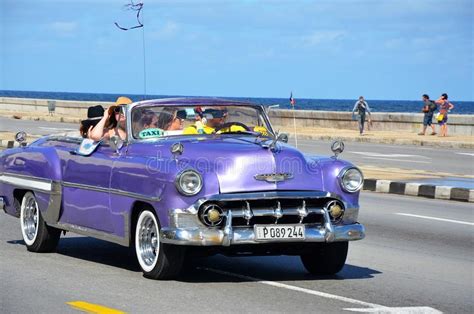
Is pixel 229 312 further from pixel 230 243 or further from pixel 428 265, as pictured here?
pixel 428 265

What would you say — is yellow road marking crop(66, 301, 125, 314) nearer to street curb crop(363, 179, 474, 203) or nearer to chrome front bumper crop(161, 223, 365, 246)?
chrome front bumper crop(161, 223, 365, 246)

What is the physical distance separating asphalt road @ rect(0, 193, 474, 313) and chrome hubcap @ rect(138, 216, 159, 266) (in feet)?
0.74

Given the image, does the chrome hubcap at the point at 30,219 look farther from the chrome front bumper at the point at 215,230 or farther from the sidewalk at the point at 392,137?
the sidewalk at the point at 392,137

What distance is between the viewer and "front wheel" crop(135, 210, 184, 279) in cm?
935

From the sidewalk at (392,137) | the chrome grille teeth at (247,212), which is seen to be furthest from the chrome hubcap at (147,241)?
the sidewalk at (392,137)

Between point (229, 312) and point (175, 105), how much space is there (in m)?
3.27

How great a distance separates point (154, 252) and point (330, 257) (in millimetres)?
1520

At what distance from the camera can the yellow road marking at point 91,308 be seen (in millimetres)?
8039

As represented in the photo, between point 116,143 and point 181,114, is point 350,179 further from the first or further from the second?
point 116,143

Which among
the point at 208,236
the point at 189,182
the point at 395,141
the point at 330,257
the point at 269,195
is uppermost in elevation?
the point at 189,182

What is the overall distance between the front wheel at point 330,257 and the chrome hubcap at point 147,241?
137 cm

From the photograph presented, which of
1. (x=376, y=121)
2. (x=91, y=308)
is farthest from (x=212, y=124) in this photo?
(x=376, y=121)

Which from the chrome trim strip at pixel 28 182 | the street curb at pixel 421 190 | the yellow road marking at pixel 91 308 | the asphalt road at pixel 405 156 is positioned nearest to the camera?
the yellow road marking at pixel 91 308

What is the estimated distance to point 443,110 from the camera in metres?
39.2
